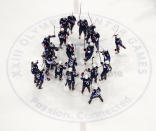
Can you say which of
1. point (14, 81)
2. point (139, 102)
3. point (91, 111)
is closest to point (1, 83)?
point (14, 81)

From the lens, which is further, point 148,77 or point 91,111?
point 148,77

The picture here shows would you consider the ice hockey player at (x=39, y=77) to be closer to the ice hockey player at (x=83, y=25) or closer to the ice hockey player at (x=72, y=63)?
the ice hockey player at (x=72, y=63)

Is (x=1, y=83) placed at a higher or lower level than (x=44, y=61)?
lower

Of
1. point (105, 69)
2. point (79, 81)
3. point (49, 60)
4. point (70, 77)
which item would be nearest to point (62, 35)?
point (49, 60)

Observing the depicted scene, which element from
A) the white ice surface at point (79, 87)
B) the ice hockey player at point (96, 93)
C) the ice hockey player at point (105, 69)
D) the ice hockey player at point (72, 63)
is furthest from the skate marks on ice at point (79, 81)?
the ice hockey player at point (72, 63)

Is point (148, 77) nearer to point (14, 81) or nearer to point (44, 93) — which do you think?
point (44, 93)

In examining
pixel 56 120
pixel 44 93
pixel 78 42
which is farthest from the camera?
pixel 78 42

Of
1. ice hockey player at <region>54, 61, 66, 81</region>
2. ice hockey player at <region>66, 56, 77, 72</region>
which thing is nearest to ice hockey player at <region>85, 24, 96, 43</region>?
ice hockey player at <region>66, 56, 77, 72</region>

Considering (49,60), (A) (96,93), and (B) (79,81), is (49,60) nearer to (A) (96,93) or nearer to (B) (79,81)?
(B) (79,81)
